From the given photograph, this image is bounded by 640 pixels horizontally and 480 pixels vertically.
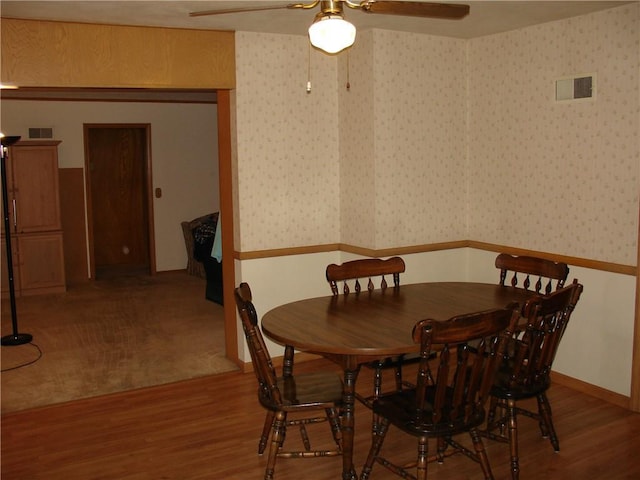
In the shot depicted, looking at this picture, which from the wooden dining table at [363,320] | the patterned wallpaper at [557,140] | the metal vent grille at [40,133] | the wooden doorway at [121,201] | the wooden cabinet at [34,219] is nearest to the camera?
the wooden dining table at [363,320]

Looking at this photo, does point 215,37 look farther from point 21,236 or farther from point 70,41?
Result: point 21,236

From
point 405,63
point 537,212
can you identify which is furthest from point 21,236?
point 537,212

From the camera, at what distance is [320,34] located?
100 inches

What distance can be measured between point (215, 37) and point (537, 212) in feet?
7.85

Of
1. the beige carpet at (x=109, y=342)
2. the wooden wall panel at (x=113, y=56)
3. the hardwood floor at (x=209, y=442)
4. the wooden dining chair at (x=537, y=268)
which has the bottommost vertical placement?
the hardwood floor at (x=209, y=442)

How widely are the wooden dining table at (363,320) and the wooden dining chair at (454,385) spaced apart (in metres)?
0.16

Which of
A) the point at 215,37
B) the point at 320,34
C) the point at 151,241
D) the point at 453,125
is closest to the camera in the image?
the point at 320,34

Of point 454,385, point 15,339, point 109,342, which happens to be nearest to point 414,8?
point 454,385

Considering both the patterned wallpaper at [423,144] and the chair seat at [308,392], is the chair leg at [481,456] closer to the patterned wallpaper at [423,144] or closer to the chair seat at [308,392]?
the chair seat at [308,392]

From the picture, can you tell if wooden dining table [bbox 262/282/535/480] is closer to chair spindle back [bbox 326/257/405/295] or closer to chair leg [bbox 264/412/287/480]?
chair spindle back [bbox 326/257/405/295]

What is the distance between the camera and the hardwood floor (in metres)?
3.24

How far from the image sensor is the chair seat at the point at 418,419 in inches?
107

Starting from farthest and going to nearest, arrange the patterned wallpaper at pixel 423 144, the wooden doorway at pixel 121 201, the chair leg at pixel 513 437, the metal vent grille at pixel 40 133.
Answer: the wooden doorway at pixel 121 201 → the metal vent grille at pixel 40 133 → the patterned wallpaper at pixel 423 144 → the chair leg at pixel 513 437

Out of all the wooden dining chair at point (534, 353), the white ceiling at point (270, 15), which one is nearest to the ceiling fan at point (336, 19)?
the white ceiling at point (270, 15)
